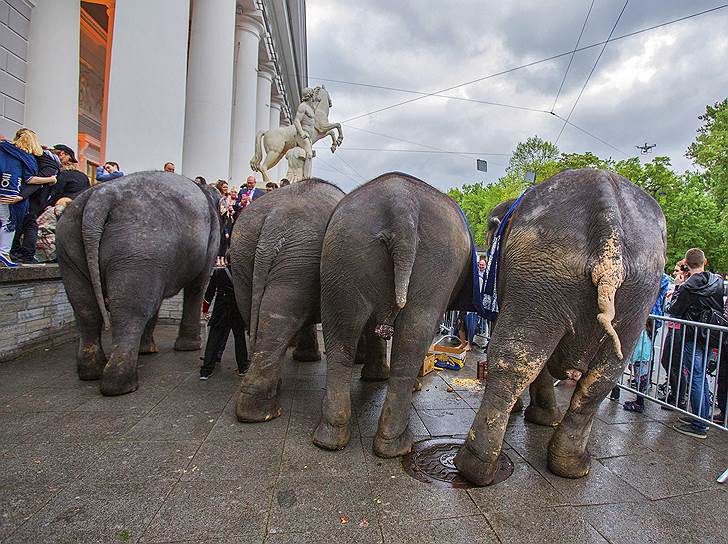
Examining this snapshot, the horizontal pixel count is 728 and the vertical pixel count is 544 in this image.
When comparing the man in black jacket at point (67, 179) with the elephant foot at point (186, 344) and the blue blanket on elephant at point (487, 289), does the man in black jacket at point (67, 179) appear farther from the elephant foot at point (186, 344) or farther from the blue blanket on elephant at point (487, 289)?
the blue blanket on elephant at point (487, 289)

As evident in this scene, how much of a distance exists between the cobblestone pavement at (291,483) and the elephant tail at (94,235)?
1.05 m

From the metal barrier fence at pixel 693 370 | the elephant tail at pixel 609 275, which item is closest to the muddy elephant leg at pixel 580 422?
the elephant tail at pixel 609 275

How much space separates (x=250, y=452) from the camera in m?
3.14

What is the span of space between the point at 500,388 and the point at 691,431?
2.60m

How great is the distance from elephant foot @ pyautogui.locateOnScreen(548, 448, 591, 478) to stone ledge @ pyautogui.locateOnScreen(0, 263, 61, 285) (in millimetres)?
6027

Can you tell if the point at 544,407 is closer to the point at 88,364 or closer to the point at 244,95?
the point at 88,364

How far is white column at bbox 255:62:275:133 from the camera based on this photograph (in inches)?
875

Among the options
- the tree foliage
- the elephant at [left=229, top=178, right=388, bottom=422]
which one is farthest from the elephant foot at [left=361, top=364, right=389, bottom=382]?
the tree foliage

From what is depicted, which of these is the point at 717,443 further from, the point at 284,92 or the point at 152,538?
the point at 284,92

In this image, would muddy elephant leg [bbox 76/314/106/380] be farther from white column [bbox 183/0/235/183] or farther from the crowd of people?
white column [bbox 183/0/235/183]

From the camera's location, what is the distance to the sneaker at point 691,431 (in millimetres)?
Answer: 3982

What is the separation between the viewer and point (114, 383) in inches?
163

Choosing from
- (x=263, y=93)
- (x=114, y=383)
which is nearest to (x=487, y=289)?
(x=114, y=383)

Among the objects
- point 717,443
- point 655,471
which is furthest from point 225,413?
point 717,443
